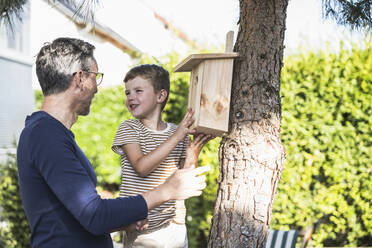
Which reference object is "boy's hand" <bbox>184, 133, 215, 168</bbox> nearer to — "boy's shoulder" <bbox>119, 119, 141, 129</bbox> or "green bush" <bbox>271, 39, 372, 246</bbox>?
"boy's shoulder" <bbox>119, 119, 141, 129</bbox>

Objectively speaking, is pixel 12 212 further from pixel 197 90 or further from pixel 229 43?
pixel 229 43

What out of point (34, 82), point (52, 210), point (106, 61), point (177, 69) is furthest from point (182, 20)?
point (52, 210)

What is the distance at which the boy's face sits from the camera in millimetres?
2125

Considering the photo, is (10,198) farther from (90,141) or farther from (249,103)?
(249,103)

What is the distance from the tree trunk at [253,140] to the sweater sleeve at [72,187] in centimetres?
69

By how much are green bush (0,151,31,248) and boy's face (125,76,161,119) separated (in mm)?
2693

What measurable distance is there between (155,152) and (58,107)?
60 centimetres

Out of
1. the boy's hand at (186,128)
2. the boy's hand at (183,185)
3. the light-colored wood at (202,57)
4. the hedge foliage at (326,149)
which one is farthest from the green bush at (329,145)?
the boy's hand at (183,185)

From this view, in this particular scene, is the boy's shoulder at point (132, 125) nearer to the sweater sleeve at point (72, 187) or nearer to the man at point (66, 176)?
the man at point (66, 176)

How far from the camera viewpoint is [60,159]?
1.25 metres

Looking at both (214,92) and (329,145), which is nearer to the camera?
(214,92)

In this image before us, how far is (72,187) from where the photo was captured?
1.23 metres

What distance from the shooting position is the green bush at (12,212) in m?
4.21

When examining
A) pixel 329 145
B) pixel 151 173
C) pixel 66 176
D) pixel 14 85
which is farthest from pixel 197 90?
pixel 14 85
